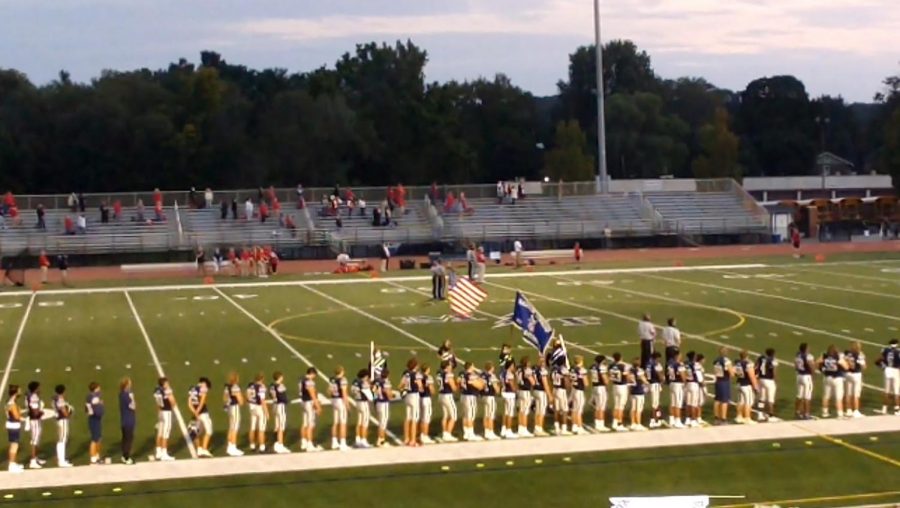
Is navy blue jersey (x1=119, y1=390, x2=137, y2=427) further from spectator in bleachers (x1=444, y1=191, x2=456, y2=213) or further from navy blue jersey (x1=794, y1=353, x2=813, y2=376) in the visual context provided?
spectator in bleachers (x1=444, y1=191, x2=456, y2=213)

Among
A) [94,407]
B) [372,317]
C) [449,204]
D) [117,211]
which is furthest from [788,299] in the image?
[117,211]

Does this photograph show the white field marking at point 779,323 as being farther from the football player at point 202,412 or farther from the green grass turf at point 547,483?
the football player at point 202,412

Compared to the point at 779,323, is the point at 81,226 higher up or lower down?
higher up

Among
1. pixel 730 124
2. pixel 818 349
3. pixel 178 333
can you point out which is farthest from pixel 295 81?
pixel 818 349

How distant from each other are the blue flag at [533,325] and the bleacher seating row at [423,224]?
3231 cm

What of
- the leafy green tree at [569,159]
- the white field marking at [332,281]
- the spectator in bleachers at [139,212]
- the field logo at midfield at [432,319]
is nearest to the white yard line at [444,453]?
the field logo at midfield at [432,319]

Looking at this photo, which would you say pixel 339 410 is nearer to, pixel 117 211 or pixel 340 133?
pixel 117 211

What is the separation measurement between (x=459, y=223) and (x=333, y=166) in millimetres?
17140

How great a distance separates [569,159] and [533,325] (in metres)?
57.7

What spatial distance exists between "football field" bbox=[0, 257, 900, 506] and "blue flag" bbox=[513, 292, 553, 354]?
1.30 metres

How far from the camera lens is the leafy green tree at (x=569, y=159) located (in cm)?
7538

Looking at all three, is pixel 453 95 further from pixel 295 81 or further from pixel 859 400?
pixel 859 400

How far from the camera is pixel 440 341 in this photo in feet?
85.0

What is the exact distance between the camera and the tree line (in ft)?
221
